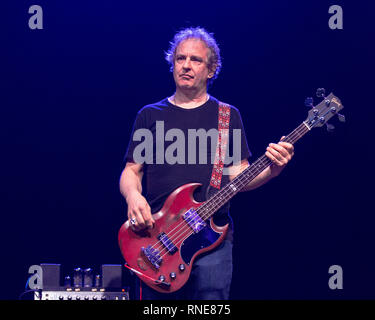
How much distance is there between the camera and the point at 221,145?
2896 millimetres

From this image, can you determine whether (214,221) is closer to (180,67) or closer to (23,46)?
(180,67)

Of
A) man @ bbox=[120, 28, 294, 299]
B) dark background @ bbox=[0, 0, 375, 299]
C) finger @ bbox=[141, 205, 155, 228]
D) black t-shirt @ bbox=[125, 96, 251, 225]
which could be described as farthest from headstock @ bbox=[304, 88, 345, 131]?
dark background @ bbox=[0, 0, 375, 299]

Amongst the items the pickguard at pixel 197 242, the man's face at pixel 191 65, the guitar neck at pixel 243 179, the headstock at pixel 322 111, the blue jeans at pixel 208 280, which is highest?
the man's face at pixel 191 65

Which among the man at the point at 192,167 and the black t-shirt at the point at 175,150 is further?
the black t-shirt at the point at 175,150

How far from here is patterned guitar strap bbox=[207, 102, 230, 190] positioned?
113 inches

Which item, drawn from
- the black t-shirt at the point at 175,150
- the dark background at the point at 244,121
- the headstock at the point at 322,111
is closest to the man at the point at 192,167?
the black t-shirt at the point at 175,150

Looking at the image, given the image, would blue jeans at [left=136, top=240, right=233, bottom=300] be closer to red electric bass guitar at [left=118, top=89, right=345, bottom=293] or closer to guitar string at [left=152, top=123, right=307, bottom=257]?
red electric bass guitar at [left=118, top=89, right=345, bottom=293]

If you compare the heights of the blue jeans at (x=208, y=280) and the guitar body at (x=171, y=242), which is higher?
the guitar body at (x=171, y=242)

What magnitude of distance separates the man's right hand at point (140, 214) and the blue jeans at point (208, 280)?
0.32 meters

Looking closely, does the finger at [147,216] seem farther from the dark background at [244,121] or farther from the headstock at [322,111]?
the dark background at [244,121]

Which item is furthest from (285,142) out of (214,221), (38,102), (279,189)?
(38,102)

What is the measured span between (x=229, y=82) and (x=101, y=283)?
1820 millimetres

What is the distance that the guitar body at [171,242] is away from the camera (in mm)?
2705

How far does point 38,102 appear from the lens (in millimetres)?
4074
